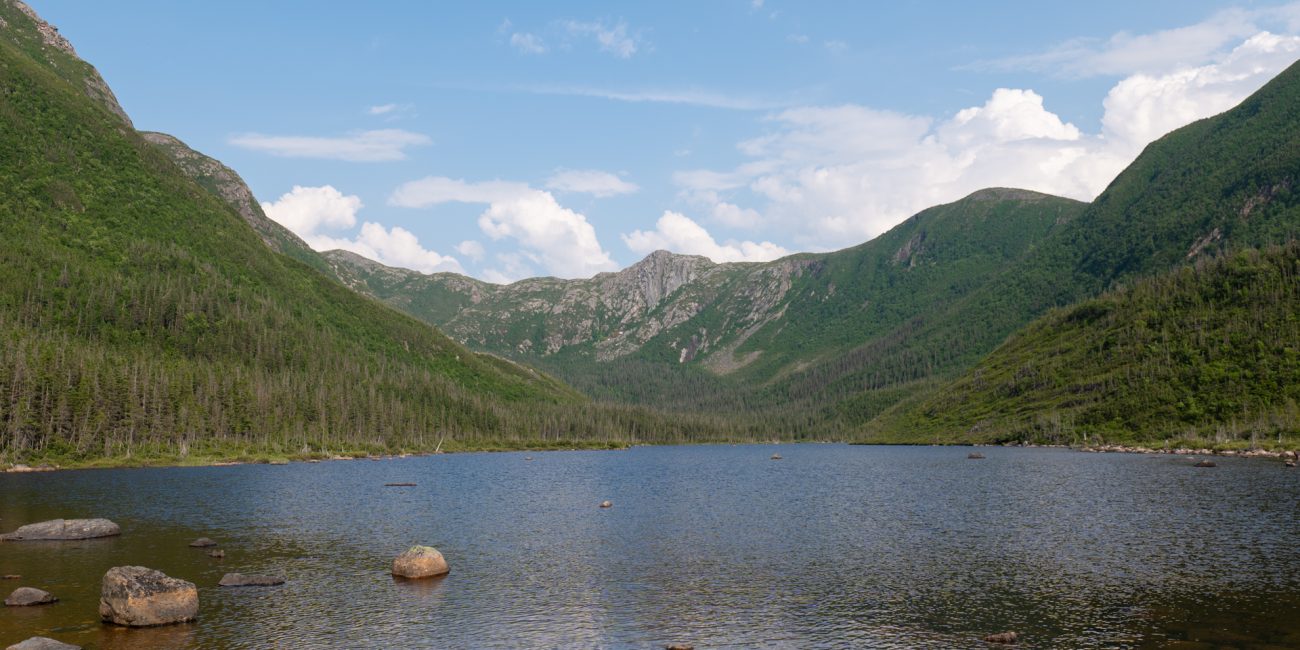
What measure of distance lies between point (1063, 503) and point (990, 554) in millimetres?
40143

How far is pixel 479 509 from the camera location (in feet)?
333

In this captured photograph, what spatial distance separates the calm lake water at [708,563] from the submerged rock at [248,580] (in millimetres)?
1312

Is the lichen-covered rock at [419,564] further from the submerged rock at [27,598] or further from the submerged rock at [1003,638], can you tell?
the submerged rock at [1003,638]

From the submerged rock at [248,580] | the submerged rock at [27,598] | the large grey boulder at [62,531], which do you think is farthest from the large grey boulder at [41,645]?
the large grey boulder at [62,531]

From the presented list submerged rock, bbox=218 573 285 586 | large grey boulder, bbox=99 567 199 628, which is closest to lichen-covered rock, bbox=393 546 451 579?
submerged rock, bbox=218 573 285 586

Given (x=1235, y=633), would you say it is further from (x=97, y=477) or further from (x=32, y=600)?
(x=97, y=477)

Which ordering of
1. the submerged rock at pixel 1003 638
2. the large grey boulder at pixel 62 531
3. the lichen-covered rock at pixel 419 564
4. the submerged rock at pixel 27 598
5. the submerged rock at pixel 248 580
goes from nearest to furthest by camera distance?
the submerged rock at pixel 1003 638
the submerged rock at pixel 27 598
the submerged rock at pixel 248 580
the lichen-covered rock at pixel 419 564
the large grey boulder at pixel 62 531

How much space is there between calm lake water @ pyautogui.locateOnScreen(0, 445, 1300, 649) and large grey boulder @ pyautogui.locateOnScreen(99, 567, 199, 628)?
1.05 metres

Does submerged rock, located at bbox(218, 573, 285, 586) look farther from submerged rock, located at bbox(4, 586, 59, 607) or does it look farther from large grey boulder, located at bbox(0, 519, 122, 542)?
large grey boulder, located at bbox(0, 519, 122, 542)

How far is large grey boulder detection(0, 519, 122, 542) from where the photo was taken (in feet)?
232

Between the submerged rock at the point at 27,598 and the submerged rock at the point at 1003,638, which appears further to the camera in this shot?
the submerged rock at the point at 27,598

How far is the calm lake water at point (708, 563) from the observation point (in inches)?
1660

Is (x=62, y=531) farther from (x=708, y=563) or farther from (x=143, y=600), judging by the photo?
(x=708, y=563)

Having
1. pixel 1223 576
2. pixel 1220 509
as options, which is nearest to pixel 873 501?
pixel 1220 509
